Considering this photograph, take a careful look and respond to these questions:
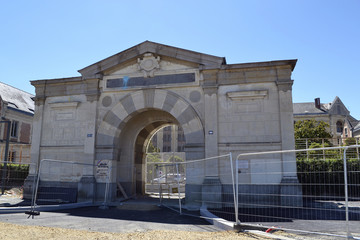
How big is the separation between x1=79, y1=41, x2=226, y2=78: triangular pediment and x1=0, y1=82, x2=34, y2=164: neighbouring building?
19.9 metres

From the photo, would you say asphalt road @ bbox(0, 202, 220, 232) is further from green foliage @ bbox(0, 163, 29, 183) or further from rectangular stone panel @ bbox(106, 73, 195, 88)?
green foliage @ bbox(0, 163, 29, 183)

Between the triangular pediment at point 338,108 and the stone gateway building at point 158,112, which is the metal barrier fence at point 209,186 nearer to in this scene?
the stone gateway building at point 158,112

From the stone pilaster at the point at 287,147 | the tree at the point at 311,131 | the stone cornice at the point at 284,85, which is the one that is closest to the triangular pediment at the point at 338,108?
the tree at the point at 311,131

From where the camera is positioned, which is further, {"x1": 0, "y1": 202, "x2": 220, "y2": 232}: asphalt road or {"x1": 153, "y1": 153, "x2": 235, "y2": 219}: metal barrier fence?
{"x1": 153, "y1": 153, "x2": 235, "y2": 219}: metal barrier fence

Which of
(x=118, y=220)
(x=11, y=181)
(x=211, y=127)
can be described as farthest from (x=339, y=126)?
(x=118, y=220)

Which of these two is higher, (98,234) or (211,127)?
(211,127)

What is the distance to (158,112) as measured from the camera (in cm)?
1459

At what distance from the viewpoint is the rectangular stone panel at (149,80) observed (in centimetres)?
1303

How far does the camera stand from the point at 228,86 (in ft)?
41.1

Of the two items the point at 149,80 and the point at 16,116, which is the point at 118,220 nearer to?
the point at 149,80

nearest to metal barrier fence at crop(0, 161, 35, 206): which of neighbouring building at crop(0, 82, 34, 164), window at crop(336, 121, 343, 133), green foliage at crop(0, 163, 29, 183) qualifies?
green foliage at crop(0, 163, 29, 183)

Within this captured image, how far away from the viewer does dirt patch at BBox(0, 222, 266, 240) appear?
6414 mm

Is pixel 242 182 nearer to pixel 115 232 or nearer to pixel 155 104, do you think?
pixel 155 104

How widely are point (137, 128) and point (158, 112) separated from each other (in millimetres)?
1532
